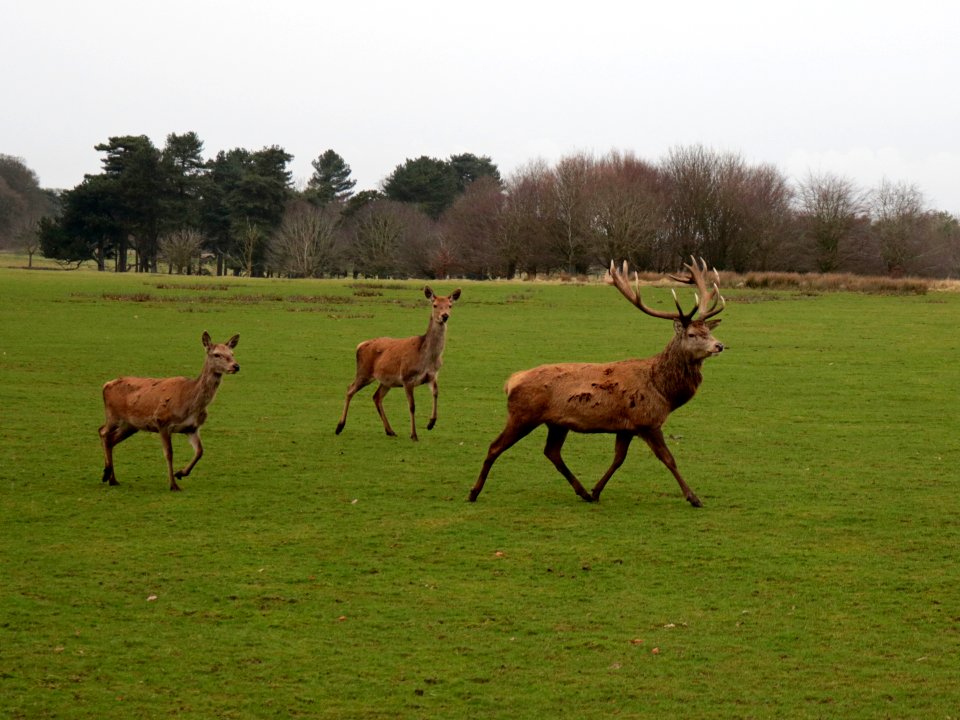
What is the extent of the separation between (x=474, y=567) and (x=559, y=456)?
278cm

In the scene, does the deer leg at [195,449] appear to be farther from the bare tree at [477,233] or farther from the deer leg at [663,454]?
the bare tree at [477,233]

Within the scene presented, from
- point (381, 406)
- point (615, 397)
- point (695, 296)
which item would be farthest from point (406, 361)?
point (615, 397)

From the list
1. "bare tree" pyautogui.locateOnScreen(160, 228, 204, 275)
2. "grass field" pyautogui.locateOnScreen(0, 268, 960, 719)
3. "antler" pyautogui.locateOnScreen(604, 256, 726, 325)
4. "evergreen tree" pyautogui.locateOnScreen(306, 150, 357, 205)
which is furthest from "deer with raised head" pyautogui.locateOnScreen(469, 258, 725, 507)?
"evergreen tree" pyautogui.locateOnScreen(306, 150, 357, 205)

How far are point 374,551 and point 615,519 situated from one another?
242 centimetres

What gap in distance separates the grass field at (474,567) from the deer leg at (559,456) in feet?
0.46

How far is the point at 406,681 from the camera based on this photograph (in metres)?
7.32

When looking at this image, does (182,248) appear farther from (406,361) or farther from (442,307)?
(406,361)

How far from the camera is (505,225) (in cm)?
8756

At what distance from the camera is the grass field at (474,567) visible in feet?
23.6

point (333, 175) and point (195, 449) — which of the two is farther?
point (333, 175)

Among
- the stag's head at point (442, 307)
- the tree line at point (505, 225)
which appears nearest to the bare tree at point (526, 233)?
the tree line at point (505, 225)

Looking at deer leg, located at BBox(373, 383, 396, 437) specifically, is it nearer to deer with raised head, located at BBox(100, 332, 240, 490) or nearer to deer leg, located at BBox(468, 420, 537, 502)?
deer with raised head, located at BBox(100, 332, 240, 490)

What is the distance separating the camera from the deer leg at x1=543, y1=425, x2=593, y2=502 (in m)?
12.1

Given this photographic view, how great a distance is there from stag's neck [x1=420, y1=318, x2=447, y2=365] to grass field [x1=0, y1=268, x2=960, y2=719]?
3.79 ft
